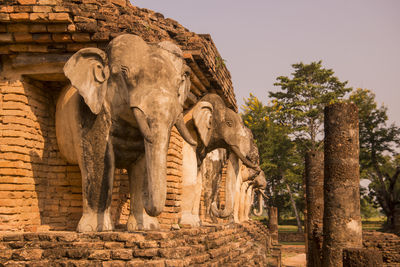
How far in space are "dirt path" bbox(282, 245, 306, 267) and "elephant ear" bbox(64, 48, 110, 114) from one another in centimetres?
1307

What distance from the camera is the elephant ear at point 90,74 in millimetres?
4949

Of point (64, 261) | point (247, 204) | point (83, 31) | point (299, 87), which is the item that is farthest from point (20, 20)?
point (299, 87)

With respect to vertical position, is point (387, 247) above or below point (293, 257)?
above

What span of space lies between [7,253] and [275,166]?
27.0 meters

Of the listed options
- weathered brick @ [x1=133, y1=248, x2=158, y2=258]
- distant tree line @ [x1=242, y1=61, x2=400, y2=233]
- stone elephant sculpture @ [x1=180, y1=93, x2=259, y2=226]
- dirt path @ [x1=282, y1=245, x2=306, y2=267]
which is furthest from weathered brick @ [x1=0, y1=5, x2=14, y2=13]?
distant tree line @ [x1=242, y1=61, x2=400, y2=233]

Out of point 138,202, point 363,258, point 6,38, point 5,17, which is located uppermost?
point 5,17

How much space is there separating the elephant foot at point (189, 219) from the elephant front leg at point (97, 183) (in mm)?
1726

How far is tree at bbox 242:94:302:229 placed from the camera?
31.0 m

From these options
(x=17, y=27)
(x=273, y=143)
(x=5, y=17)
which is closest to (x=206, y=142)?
(x=17, y=27)

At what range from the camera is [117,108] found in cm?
504

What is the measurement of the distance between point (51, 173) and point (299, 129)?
27.5 m

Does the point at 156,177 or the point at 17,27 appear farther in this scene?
the point at 17,27

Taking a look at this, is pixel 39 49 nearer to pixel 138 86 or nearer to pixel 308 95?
pixel 138 86

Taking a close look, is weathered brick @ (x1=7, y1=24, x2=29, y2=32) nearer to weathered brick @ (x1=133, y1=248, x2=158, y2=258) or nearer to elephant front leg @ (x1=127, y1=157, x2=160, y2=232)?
elephant front leg @ (x1=127, y1=157, x2=160, y2=232)
